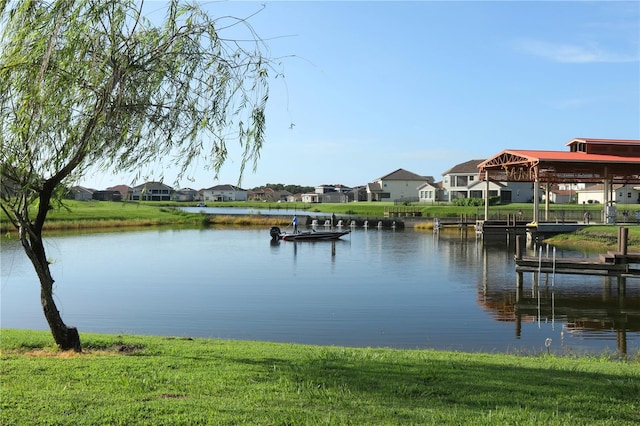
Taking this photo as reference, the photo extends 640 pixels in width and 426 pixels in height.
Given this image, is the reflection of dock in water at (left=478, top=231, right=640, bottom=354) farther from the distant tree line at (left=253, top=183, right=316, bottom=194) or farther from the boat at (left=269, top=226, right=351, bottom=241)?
the distant tree line at (left=253, top=183, right=316, bottom=194)

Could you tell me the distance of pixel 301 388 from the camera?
7.09 m

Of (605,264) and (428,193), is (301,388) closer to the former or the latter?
(605,264)

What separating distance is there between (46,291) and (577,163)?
130 ft

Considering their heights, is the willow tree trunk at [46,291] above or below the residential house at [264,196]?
below

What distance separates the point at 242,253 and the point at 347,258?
721 centimetres

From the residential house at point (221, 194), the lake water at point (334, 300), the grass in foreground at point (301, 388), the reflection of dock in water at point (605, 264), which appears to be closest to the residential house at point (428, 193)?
the lake water at point (334, 300)

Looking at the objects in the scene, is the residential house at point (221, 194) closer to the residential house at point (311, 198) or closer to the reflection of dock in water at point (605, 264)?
the residential house at point (311, 198)

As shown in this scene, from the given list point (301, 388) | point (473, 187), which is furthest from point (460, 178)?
point (301, 388)

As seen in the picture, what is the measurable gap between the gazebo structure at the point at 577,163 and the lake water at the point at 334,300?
28.2 ft

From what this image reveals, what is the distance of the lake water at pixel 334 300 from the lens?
49.8 ft

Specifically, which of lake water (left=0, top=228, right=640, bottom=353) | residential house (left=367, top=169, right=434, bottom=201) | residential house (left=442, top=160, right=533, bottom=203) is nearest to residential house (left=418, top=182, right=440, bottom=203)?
residential house (left=442, top=160, right=533, bottom=203)

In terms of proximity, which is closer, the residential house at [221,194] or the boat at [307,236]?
the boat at [307,236]

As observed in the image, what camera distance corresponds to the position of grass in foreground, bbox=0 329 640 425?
5.88m

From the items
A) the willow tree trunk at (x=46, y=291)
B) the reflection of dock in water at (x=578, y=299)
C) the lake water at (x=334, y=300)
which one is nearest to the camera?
the willow tree trunk at (x=46, y=291)
